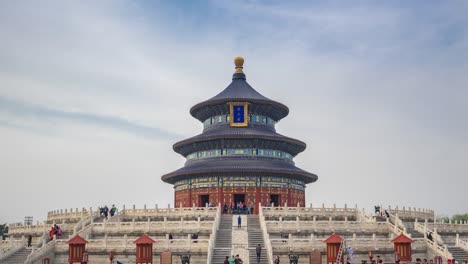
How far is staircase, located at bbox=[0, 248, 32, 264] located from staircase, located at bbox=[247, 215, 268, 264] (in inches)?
542

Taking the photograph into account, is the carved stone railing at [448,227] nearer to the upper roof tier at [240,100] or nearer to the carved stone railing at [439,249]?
the carved stone railing at [439,249]

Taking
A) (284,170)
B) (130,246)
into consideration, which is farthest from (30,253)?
(284,170)

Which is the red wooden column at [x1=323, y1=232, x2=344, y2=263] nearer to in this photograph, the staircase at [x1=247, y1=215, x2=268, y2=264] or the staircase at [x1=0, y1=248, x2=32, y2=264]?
the staircase at [x1=247, y1=215, x2=268, y2=264]

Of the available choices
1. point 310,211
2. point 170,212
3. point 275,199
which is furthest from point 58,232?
point 275,199

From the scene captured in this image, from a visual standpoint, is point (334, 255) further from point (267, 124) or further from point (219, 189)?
point (267, 124)

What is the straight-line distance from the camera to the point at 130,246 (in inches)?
1507

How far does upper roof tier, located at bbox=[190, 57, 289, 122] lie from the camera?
6494 centimetres

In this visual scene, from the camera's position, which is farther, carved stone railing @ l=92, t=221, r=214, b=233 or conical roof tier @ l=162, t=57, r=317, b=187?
conical roof tier @ l=162, t=57, r=317, b=187

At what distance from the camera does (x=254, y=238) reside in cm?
4047

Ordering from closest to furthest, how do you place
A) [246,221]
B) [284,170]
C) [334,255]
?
[334,255] < [246,221] < [284,170]

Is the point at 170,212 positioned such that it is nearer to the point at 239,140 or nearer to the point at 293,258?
the point at 293,258

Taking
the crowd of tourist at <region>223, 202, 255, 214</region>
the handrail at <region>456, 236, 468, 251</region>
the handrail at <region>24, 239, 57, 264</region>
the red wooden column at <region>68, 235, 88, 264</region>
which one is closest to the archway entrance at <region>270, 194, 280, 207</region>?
the crowd of tourist at <region>223, 202, 255, 214</region>

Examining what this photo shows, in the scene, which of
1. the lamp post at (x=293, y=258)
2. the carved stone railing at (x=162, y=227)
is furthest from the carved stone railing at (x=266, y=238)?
the carved stone railing at (x=162, y=227)

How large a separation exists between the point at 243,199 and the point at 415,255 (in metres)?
24.3
